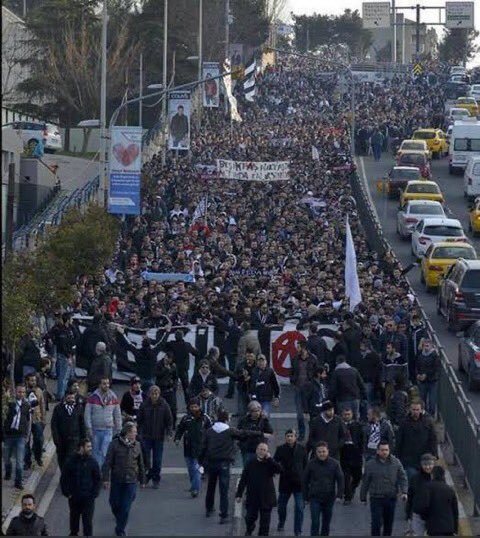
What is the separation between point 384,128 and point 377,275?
4077 cm

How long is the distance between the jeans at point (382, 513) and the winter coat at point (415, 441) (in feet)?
4.50

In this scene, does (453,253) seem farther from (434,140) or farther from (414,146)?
(434,140)

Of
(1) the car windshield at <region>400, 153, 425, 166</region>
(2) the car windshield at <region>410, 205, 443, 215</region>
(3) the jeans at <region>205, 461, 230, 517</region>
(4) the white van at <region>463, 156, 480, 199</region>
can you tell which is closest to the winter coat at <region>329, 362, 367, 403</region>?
(3) the jeans at <region>205, 461, 230, 517</region>

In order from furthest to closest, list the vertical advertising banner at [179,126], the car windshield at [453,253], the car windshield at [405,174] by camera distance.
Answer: the car windshield at [405,174], the vertical advertising banner at [179,126], the car windshield at [453,253]

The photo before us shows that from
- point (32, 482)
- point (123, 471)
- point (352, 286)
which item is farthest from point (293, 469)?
point (352, 286)

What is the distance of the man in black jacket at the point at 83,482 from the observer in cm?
1928

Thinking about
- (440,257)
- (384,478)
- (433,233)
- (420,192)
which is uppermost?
(420,192)

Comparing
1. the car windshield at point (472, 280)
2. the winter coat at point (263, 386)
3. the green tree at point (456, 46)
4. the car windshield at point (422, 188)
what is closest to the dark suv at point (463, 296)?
the car windshield at point (472, 280)

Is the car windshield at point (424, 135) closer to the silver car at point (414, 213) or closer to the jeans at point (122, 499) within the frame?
the silver car at point (414, 213)

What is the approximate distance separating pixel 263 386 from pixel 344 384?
40.3 inches

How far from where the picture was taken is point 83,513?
19500mm

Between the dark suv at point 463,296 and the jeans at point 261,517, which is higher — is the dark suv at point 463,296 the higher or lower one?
the higher one

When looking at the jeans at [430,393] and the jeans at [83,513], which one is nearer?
the jeans at [83,513]

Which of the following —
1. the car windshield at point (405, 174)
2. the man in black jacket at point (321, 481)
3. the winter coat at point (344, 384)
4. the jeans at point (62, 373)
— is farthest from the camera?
the car windshield at point (405, 174)
